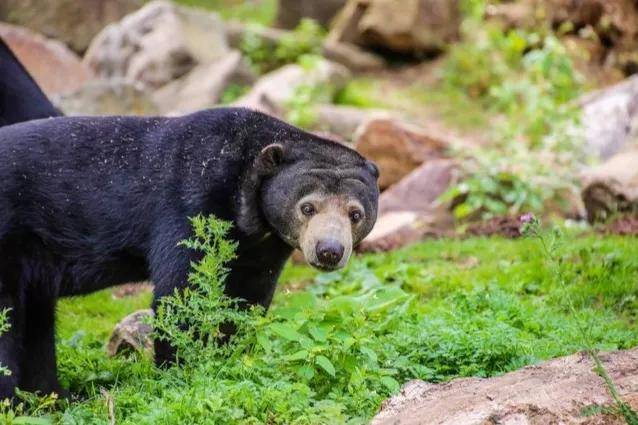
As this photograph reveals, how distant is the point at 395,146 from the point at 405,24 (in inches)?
270

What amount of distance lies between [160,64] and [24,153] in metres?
11.1

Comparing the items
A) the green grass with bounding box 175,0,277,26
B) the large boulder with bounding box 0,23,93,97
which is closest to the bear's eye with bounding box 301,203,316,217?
the large boulder with bounding box 0,23,93,97

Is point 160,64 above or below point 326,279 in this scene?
below

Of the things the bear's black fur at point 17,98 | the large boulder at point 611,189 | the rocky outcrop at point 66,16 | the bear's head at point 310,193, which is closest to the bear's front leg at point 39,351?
the bear's head at point 310,193

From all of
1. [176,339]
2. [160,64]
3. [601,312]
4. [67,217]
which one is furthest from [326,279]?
[160,64]

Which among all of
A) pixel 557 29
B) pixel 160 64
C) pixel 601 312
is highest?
pixel 601 312

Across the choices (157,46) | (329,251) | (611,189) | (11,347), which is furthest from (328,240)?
(157,46)

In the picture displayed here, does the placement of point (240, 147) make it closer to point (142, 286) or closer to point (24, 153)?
point (24, 153)

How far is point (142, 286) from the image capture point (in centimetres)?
955

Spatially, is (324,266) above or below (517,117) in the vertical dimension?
above

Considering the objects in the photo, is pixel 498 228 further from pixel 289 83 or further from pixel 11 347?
pixel 289 83

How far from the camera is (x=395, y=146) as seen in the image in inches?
498

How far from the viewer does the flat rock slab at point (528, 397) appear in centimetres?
415

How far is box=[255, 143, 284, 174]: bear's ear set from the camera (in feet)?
20.0
